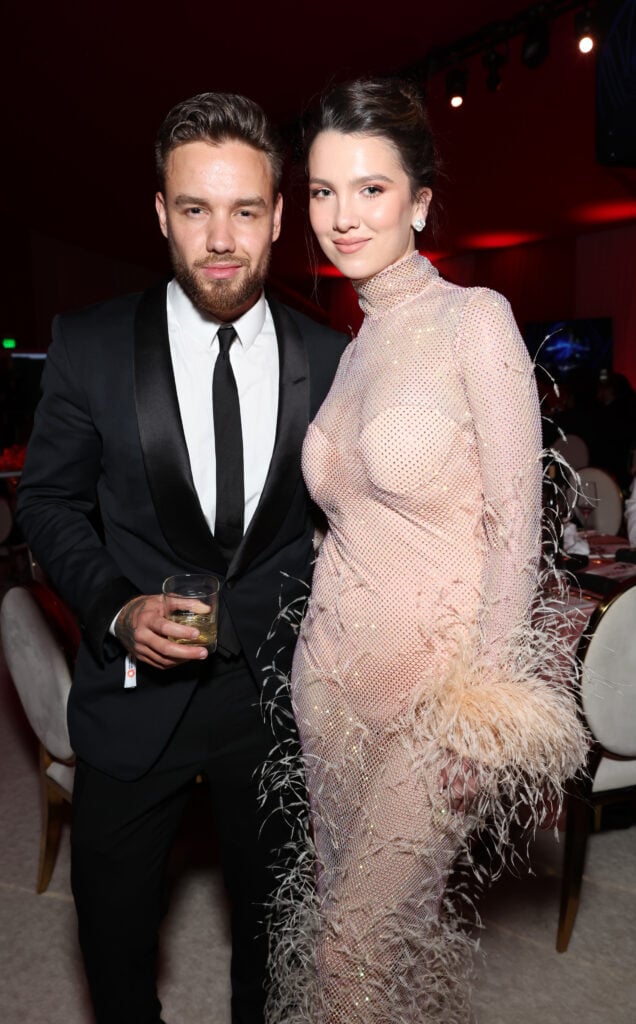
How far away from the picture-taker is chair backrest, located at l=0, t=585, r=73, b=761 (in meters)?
2.28

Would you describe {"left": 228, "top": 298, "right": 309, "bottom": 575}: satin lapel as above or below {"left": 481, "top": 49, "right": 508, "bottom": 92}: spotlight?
below

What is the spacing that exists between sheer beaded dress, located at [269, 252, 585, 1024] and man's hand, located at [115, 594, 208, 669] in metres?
0.25

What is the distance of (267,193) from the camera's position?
160 centimetres

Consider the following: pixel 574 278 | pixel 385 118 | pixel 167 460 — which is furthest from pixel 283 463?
pixel 574 278

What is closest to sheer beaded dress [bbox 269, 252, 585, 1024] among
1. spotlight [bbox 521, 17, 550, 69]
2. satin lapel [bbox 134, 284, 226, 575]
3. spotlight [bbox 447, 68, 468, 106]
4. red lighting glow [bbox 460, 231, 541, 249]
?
satin lapel [bbox 134, 284, 226, 575]

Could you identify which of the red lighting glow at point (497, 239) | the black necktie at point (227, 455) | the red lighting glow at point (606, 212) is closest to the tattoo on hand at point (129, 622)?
the black necktie at point (227, 455)

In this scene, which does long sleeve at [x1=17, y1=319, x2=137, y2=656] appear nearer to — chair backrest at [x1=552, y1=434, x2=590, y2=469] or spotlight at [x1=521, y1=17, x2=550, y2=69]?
spotlight at [x1=521, y1=17, x2=550, y2=69]

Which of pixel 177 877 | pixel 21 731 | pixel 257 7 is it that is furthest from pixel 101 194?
pixel 177 877

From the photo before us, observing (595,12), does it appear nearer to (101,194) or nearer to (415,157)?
(415,157)

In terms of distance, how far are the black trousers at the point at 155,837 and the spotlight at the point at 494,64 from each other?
214 inches

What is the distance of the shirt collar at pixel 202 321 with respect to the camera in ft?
5.39

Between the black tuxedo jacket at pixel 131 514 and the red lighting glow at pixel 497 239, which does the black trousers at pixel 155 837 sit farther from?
the red lighting glow at pixel 497 239

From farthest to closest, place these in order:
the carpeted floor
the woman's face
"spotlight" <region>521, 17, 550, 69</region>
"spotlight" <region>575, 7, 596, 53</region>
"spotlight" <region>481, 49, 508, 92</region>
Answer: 1. "spotlight" <region>481, 49, 508, 92</region>
2. "spotlight" <region>521, 17, 550, 69</region>
3. "spotlight" <region>575, 7, 596, 53</region>
4. the carpeted floor
5. the woman's face

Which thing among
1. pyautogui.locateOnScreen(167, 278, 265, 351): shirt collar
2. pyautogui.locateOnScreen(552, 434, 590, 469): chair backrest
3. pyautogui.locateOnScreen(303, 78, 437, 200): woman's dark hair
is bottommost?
pyautogui.locateOnScreen(552, 434, 590, 469): chair backrest
